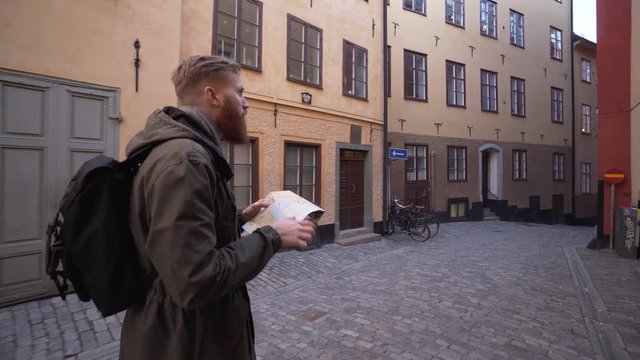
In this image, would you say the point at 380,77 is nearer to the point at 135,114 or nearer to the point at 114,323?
the point at 135,114

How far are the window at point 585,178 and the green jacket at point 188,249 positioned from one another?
2341 cm

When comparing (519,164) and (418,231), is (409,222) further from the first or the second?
(519,164)

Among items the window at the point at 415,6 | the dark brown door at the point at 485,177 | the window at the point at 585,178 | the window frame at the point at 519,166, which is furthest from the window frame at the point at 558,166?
the window at the point at 415,6

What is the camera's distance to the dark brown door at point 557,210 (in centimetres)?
1875

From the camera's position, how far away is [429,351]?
12.5 feet

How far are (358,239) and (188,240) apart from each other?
8958 millimetres

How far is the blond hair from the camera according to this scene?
5.25 feet

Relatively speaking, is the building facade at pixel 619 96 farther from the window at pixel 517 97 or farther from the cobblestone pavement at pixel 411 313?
the window at pixel 517 97

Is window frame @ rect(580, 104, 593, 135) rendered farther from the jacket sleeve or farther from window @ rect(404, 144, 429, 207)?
the jacket sleeve

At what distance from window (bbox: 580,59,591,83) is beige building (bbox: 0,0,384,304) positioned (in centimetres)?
1592

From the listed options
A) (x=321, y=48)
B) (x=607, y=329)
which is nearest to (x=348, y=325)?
(x=607, y=329)

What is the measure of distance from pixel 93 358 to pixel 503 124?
17284 mm

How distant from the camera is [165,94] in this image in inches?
245

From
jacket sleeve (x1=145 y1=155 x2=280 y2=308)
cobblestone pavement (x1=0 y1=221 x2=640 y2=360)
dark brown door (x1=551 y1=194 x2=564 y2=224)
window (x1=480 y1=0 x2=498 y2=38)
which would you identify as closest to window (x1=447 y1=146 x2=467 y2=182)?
window (x1=480 y1=0 x2=498 y2=38)
